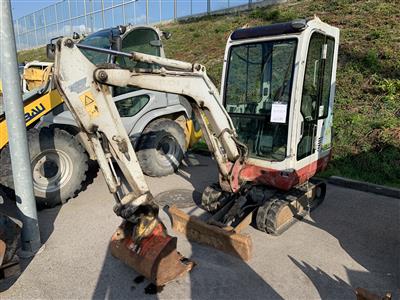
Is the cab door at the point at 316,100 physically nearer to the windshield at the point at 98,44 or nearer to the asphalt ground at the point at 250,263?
the asphalt ground at the point at 250,263

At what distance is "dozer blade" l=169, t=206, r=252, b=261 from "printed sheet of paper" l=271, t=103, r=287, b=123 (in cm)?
148

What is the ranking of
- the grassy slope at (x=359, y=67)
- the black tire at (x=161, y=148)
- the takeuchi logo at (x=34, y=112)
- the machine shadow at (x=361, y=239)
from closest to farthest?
the machine shadow at (x=361, y=239), the takeuchi logo at (x=34, y=112), the black tire at (x=161, y=148), the grassy slope at (x=359, y=67)

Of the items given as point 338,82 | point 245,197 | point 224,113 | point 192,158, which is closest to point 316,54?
point 224,113

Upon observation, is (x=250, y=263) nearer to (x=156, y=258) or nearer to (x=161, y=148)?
(x=156, y=258)

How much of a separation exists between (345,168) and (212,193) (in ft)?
10.5

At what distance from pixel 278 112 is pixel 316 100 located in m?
0.67

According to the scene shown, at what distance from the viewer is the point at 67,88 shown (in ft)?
10.2

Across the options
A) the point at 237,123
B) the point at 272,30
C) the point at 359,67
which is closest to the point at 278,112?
the point at 237,123

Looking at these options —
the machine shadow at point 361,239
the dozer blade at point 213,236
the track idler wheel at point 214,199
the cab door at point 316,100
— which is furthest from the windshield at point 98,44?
the machine shadow at point 361,239

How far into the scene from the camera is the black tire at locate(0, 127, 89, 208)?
16.5ft

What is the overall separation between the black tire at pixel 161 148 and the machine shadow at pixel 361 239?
2862mm

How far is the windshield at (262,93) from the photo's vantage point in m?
4.34

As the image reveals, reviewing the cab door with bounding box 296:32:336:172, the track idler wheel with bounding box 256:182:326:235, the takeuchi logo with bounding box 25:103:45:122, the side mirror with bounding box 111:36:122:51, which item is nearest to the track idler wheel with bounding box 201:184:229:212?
the track idler wheel with bounding box 256:182:326:235

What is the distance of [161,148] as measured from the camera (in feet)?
22.1
